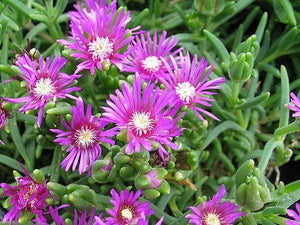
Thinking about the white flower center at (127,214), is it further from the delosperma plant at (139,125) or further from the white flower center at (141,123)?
the white flower center at (141,123)

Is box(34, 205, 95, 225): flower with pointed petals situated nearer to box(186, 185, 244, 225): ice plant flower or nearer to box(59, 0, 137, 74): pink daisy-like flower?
box(186, 185, 244, 225): ice plant flower

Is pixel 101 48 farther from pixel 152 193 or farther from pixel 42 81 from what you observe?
pixel 152 193

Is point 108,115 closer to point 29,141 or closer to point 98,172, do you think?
point 98,172

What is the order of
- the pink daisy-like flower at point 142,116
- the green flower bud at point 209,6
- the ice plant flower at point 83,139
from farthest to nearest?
the green flower bud at point 209,6 → the ice plant flower at point 83,139 → the pink daisy-like flower at point 142,116

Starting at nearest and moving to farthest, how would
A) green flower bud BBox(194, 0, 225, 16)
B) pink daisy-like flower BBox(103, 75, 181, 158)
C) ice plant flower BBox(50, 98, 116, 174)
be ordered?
pink daisy-like flower BBox(103, 75, 181, 158) < ice plant flower BBox(50, 98, 116, 174) < green flower bud BBox(194, 0, 225, 16)

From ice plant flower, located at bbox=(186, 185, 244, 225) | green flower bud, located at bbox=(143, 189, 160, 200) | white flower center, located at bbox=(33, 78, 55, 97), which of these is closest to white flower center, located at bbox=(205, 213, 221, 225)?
ice plant flower, located at bbox=(186, 185, 244, 225)

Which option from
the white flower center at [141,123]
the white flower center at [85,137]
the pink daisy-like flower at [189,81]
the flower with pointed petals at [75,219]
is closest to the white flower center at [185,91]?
the pink daisy-like flower at [189,81]

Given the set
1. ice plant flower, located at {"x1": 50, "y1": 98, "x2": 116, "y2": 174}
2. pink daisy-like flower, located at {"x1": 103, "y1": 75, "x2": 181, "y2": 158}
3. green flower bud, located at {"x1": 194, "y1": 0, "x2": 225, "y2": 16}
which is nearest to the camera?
pink daisy-like flower, located at {"x1": 103, "y1": 75, "x2": 181, "y2": 158}

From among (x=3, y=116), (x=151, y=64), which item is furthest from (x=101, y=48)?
(x=3, y=116)
